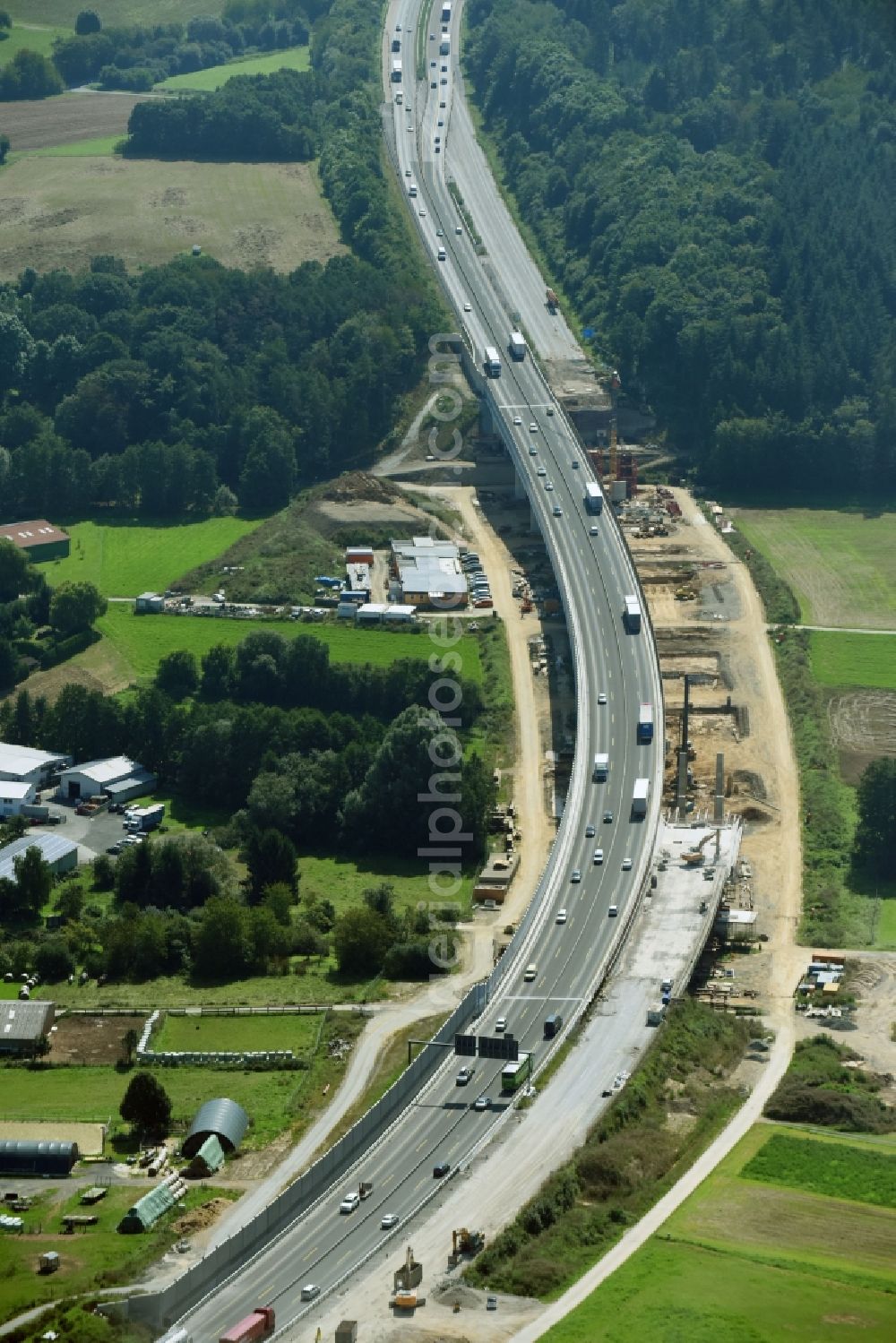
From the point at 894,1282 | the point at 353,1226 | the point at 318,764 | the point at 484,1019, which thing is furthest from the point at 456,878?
the point at 894,1282

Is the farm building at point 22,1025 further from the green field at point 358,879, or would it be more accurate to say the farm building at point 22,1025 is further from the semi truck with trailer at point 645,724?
the semi truck with trailer at point 645,724

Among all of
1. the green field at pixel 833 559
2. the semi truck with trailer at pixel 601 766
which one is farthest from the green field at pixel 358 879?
the green field at pixel 833 559

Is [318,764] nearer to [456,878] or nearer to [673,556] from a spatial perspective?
[456,878]

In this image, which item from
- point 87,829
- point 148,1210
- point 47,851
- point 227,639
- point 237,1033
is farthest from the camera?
point 227,639

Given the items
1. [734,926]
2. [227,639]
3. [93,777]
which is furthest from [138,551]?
[734,926]

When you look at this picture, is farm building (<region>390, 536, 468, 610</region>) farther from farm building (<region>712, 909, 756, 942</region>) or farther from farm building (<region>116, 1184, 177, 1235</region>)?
farm building (<region>116, 1184, 177, 1235</region>)

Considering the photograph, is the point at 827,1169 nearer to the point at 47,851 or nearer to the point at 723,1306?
the point at 723,1306
